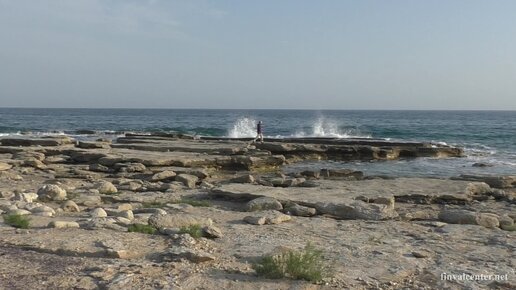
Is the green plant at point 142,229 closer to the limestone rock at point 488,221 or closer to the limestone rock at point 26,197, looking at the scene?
the limestone rock at point 26,197

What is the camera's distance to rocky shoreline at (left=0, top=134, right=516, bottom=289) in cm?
608

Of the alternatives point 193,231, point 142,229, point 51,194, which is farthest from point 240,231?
point 51,194

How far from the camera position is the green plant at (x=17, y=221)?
814 centimetres

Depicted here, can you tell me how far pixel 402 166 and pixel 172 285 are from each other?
20729mm

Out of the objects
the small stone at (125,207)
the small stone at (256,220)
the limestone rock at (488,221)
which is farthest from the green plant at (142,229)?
the limestone rock at (488,221)

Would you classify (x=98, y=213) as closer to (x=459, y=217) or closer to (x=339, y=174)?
(x=459, y=217)

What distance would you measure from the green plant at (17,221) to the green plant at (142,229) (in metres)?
1.72

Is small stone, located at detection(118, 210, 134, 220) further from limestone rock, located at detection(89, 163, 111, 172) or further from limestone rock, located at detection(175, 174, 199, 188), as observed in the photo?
limestone rock, located at detection(89, 163, 111, 172)

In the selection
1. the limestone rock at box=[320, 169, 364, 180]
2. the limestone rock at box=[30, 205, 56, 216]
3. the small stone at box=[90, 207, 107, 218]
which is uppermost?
the limestone rock at box=[30, 205, 56, 216]

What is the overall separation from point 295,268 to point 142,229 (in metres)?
3.18

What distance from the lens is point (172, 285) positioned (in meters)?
5.66

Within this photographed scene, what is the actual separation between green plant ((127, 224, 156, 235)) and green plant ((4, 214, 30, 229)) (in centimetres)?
172

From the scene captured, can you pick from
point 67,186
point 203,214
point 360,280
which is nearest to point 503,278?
point 360,280

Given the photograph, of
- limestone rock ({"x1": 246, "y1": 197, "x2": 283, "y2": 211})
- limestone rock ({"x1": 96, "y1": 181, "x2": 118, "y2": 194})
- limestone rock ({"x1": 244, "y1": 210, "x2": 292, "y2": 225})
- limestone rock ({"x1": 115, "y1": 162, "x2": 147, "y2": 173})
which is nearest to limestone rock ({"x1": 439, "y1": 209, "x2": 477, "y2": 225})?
limestone rock ({"x1": 244, "y1": 210, "x2": 292, "y2": 225})
